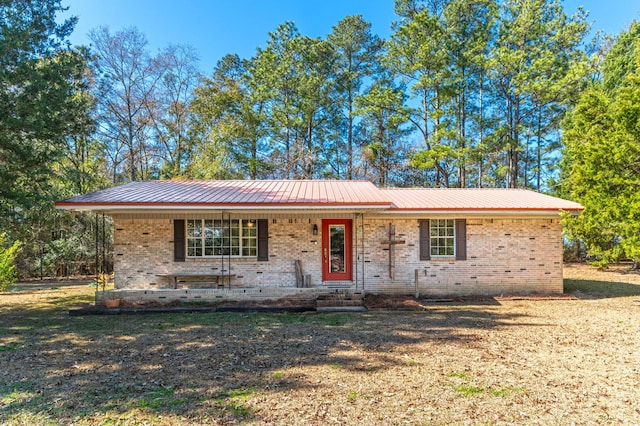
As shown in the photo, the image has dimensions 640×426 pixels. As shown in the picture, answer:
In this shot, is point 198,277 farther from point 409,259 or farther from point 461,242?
point 461,242

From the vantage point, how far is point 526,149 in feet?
88.1

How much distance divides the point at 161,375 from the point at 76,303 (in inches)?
316

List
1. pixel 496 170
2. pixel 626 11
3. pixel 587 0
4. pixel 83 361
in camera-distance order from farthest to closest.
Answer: pixel 496 170
pixel 587 0
pixel 626 11
pixel 83 361

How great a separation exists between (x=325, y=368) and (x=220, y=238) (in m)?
7.15

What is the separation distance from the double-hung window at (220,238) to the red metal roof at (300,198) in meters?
0.93

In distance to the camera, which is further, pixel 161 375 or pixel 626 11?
pixel 626 11

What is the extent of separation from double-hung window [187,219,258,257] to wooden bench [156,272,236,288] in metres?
0.67

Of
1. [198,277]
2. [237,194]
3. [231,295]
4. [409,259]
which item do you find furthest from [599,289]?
[198,277]

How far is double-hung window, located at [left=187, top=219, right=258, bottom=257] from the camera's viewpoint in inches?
444

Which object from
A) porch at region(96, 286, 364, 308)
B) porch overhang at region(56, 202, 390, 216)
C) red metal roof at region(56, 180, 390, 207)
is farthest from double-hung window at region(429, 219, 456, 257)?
porch at region(96, 286, 364, 308)

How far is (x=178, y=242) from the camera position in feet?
36.4

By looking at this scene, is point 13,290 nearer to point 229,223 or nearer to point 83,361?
point 229,223

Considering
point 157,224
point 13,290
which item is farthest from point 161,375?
point 13,290

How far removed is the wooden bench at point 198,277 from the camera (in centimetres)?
1078
